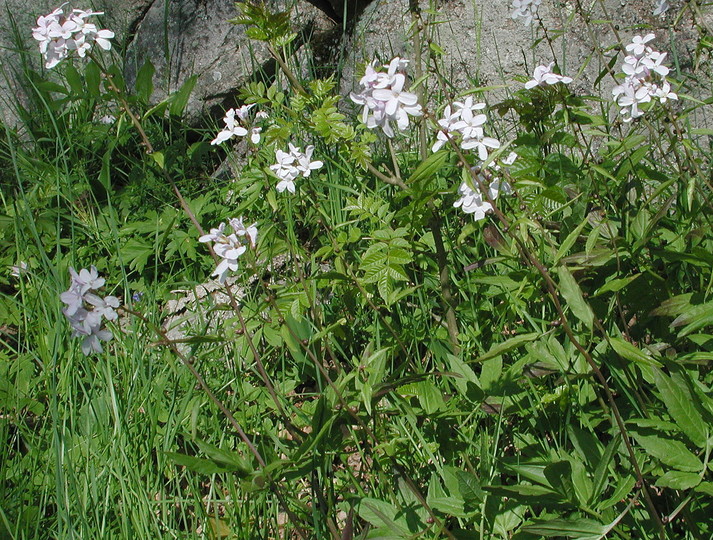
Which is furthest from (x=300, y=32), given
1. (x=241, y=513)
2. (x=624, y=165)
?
(x=241, y=513)

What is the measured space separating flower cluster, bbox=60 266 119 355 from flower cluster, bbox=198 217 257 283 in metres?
0.22

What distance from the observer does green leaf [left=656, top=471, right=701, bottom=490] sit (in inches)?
40.6

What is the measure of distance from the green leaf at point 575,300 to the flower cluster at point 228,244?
0.62 meters

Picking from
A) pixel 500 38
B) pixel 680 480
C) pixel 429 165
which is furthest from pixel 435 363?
pixel 500 38

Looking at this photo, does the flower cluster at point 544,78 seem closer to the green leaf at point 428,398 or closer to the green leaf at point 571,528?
the green leaf at point 428,398

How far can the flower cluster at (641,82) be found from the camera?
1434 millimetres

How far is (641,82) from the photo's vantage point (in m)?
1.47

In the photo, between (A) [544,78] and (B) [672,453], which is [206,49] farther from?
Answer: (B) [672,453]

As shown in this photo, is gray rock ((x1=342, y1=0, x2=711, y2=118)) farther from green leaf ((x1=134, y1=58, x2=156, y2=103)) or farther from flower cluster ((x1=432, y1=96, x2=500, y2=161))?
flower cluster ((x1=432, y1=96, x2=500, y2=161))

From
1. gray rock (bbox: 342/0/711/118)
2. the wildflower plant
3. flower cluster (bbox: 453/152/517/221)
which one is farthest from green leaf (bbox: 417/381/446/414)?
gray rock (bbox: 342/0/711/118)

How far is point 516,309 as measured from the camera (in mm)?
1523

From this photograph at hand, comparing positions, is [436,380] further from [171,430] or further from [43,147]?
[43,147]

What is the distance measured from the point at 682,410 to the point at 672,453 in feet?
0.25

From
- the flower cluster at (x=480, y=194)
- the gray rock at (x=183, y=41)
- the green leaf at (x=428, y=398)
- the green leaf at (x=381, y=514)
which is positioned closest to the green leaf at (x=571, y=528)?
the green leaf at (x=381, y=514)
